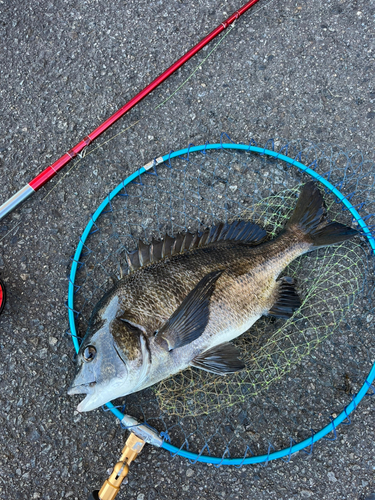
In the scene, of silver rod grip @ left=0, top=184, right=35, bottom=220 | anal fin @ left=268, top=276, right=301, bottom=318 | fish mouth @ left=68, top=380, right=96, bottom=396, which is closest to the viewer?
fish mouth @ left=68, top=380, right=96, bottom=396

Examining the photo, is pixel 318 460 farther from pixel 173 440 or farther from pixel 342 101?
pixel 342 101

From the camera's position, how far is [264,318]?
2258 mm

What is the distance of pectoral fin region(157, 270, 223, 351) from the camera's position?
5.81 ft

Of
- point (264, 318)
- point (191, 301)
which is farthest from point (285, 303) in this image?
point (191, 301)

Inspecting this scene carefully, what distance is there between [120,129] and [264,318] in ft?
5.15

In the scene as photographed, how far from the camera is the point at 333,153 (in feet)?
8.03

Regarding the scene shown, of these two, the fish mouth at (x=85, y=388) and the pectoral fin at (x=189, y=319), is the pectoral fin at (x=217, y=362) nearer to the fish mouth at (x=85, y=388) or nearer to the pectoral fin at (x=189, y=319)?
the pectoral fin at (x=189, y=319)

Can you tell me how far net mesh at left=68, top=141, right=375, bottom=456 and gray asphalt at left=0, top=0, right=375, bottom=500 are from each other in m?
0.15

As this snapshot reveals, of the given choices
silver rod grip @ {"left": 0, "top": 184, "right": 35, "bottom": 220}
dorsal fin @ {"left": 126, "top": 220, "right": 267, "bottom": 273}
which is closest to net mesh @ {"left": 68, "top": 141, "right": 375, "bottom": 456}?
dorsal fin @ {"left": 126, "top": 220, "right": 267, "bottom": 273}

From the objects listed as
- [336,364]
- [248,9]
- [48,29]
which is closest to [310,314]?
[336,364]

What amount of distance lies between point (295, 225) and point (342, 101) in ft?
3.42

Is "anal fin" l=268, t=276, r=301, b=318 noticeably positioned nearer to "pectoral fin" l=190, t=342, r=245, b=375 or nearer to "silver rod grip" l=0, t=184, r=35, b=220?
"pectoral fin" l=190, t=342, r=245, b=375

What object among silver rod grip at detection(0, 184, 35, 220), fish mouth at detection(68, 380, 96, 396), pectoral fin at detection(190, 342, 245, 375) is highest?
silver rod grip at detection(0, 184, 35, 220)

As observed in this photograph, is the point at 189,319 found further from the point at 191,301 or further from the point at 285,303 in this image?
the point at 285,303
